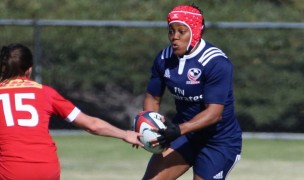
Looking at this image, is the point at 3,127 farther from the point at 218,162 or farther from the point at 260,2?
the point at 260,2

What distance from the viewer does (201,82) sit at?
25.4 ft

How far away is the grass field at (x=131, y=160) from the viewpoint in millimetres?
11055

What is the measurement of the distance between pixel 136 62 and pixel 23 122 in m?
7.60

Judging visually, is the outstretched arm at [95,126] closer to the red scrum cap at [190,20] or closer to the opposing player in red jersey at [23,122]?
the opposing player in red jersey at [23,122]

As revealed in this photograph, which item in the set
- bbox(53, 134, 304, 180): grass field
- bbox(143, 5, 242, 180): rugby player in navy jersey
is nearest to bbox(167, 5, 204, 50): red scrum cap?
bbox(143, 5, 242, 180): rugby player in navy jersey

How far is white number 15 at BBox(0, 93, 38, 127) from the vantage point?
6.60 metres

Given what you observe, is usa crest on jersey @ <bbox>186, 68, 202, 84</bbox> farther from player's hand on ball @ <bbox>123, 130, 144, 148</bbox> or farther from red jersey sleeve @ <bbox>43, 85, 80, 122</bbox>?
red jersey sleeve @ <bbox>43, 85, 80, 122</bbox>

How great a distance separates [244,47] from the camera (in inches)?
551

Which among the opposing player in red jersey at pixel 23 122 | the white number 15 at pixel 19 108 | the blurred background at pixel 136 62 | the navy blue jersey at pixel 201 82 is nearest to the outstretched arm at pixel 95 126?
the opposing player in red jersey at pixel 23 122

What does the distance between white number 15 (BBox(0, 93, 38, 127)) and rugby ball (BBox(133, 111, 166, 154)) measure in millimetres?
1097

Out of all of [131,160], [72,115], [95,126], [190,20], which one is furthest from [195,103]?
[131,160]

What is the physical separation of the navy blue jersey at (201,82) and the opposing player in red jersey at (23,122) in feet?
4.49

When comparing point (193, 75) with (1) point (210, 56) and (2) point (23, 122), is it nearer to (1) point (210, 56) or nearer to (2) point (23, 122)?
(1) point (210, 56)

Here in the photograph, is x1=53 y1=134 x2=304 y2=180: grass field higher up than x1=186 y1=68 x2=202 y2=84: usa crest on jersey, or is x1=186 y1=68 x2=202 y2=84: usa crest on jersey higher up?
x1=186 y1=68 x2=202 y2=84: usa crest on jersey
